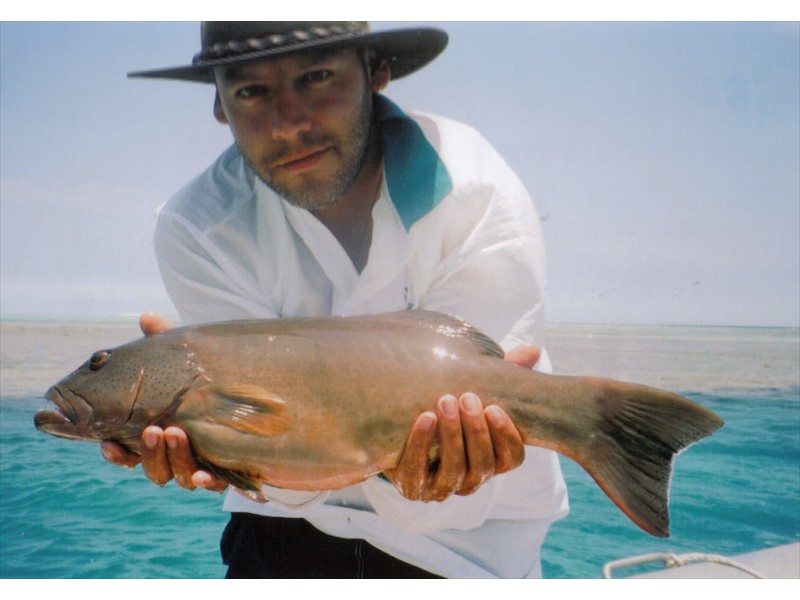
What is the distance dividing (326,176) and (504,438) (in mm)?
1311

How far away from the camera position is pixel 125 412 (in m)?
2.19

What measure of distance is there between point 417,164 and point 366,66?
1.83 ft

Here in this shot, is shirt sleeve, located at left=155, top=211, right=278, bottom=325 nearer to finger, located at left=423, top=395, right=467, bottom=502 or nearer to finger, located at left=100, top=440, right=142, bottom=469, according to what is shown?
finger, located at left=100, top=440, right=142, bottom=469

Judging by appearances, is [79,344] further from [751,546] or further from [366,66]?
[366,66]

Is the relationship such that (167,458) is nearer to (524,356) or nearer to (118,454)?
(118,454)

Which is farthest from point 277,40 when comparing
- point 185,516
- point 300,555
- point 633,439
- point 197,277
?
point 185,516

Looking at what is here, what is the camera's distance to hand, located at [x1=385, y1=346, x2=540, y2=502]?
206 cm

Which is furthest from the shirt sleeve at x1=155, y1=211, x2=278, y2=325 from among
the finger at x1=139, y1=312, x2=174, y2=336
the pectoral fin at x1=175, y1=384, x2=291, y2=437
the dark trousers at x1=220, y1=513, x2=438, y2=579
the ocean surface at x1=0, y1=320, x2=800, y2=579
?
the ocean surface at x1=0, y1=320, x2=800, y2=579

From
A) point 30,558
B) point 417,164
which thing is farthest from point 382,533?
point 30,558

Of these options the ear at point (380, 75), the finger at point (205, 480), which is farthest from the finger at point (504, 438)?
the ear at point (380, 75)

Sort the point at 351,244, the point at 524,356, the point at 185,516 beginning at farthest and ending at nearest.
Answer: the point at 185,516
the point at 351,244
the point at 524,356

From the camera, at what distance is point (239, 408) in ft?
6.87

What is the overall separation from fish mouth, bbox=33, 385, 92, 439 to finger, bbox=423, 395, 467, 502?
1088 mm

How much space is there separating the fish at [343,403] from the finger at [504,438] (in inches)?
1.2
